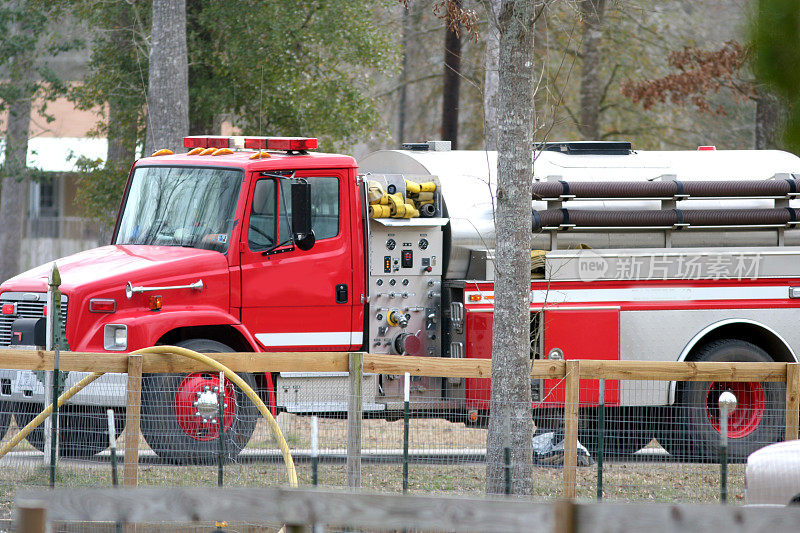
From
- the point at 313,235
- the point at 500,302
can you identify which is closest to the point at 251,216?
the point at 313,235

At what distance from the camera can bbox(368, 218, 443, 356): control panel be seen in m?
10.4

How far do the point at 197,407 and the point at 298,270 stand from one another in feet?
5.90

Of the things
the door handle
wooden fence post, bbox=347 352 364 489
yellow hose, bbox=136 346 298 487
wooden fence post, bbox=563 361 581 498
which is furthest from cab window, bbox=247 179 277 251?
wooden fence post, bbox=563 361 581 498

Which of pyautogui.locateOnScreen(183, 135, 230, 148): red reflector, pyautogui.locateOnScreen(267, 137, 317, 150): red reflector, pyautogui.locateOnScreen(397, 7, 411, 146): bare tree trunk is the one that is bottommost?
pyautogui.locateOnScreen(267, 137, 317, 150): red reflector

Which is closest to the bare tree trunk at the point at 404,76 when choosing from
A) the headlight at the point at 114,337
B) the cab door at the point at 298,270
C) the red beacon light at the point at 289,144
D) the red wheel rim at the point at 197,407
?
the red beacon light at the point at 289,144

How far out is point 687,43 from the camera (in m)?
26.0

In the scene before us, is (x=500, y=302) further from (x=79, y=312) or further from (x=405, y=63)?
(x=405, y=63)

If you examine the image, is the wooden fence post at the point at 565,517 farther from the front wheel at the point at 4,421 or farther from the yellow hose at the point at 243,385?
the front wheel at the point at 4,421

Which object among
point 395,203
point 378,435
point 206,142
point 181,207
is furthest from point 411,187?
point 378,435

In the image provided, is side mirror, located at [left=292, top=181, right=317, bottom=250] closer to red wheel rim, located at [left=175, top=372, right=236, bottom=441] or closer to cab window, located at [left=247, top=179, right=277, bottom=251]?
cab window, located at [left=247, top=179, right=277, bottom=251]

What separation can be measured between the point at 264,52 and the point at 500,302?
1051 centimetres

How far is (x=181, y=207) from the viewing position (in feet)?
33.8

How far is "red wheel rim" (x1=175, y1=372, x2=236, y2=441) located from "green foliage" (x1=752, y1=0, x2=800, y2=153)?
683cm

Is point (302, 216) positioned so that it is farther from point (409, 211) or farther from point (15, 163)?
point (15, 163)
